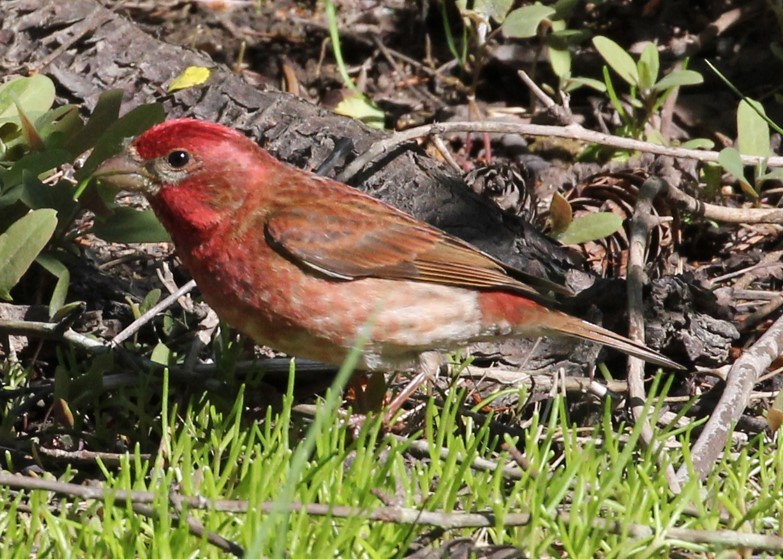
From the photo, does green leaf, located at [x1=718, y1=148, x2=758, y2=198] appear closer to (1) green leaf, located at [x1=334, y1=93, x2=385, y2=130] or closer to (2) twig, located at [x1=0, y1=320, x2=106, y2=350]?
(1) green leaf, located at [x1=334, y1=93, x2=385, y2=130]

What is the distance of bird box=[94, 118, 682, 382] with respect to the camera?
4867 mm

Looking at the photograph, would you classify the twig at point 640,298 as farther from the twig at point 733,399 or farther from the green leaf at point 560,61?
the green leaf at point 560,61

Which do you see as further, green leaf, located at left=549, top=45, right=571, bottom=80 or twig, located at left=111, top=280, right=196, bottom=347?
green leaf, located at left=549, top=45, right=571, bottom=80

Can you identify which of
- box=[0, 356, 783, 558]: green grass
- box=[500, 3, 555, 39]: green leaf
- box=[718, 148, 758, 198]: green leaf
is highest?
box=[500, 3, 555, 39]: green leaf

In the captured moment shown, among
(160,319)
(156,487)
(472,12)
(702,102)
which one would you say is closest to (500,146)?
(472,12)

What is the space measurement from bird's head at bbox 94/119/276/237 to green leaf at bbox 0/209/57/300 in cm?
31

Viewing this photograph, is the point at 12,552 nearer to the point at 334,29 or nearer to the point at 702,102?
the point at 334,29

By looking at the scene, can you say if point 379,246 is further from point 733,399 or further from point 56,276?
point 733,399

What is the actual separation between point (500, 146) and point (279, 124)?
156cm

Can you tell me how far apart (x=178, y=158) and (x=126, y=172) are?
222 mm

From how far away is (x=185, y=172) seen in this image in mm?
4977

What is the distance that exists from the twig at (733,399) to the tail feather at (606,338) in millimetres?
286

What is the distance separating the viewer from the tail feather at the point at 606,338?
17.0 ft

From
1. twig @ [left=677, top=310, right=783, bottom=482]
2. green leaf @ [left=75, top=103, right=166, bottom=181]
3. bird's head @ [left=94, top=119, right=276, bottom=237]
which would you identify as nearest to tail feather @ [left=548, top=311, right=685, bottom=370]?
twig @ [left=677, top=310, right=783, bottom=482]
